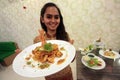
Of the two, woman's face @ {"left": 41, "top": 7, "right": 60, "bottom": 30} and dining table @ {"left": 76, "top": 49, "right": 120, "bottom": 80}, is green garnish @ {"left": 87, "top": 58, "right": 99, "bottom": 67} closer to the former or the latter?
dining table @ {"left": 76, "top": 49, "right": 120, "bottom": 80}

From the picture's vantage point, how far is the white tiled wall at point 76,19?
7.03 feet

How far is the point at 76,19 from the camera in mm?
2277

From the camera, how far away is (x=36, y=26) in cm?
247

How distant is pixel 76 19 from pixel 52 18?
1019mm

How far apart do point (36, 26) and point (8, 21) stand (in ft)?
1.65

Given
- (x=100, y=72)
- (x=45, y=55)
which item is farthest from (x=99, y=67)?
(x=45, y=55)

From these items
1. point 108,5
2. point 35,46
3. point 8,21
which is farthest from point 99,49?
point 8,21

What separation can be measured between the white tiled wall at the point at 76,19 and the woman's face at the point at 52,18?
0.93 metres

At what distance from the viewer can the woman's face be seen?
131 cm

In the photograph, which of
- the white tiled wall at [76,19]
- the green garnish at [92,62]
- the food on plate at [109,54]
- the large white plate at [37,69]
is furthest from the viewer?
the white tiled wall at [76,19]

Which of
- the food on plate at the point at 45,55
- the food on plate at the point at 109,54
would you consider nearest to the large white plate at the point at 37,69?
the food on plate at the point at 45,55

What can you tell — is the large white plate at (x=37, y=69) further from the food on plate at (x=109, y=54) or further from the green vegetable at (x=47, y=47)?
the food on plate at (x=109, y=54)

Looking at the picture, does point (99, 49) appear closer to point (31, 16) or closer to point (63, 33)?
point (63, 33)

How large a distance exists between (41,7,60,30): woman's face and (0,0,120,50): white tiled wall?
3.06 ft
